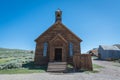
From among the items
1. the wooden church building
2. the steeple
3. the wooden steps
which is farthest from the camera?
the steeple

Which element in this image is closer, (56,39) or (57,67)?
(57,67)

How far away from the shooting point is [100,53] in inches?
2334

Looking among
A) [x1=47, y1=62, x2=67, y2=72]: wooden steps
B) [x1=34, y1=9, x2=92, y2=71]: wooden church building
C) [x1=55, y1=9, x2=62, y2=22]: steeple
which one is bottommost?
[x1=47, y1=62, x2=67, y2=72]: wooden steps

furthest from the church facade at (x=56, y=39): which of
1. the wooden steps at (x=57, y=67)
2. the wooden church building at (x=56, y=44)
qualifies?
the wooden steps at (x=57, y=67)

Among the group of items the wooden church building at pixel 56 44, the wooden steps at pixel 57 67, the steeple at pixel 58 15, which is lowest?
the wooden steps at pixel 57 67

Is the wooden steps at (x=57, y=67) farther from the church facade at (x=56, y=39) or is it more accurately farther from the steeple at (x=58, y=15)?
the steeple at (x=58, y=15)

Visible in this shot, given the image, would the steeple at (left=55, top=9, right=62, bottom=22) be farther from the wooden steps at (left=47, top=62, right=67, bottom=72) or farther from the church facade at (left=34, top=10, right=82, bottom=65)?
the wooden steps at (left=47, top=62, right=67, bottom=72)

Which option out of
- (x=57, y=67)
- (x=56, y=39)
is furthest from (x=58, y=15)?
(x=57, y=67)

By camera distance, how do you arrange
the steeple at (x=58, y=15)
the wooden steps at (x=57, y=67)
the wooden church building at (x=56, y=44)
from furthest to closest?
the steeple at (x=58, y=15) < the wooden church building at (x=56, y=44) < the wooden steps at (x=57, y=67)

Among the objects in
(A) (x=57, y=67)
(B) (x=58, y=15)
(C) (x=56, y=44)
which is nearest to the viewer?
(A) (x=57, y=67)

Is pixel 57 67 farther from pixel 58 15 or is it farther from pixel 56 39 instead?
pixel 58 15

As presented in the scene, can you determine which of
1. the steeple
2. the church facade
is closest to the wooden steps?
the church facade

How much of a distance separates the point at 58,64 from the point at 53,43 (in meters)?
4.37

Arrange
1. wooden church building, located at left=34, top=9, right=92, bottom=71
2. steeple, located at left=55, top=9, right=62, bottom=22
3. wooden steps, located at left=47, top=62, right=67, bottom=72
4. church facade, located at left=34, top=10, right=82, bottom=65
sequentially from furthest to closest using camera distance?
steeple, located at left=55, top=9, right=62, bottom=22
church facade, located at left=34, top=10, right=82, bottom=65
wooden church building, located at left=34, top=9, right=92, bottom=71
wooden steps, located at left=47, top=62, right=67, bottom=72
